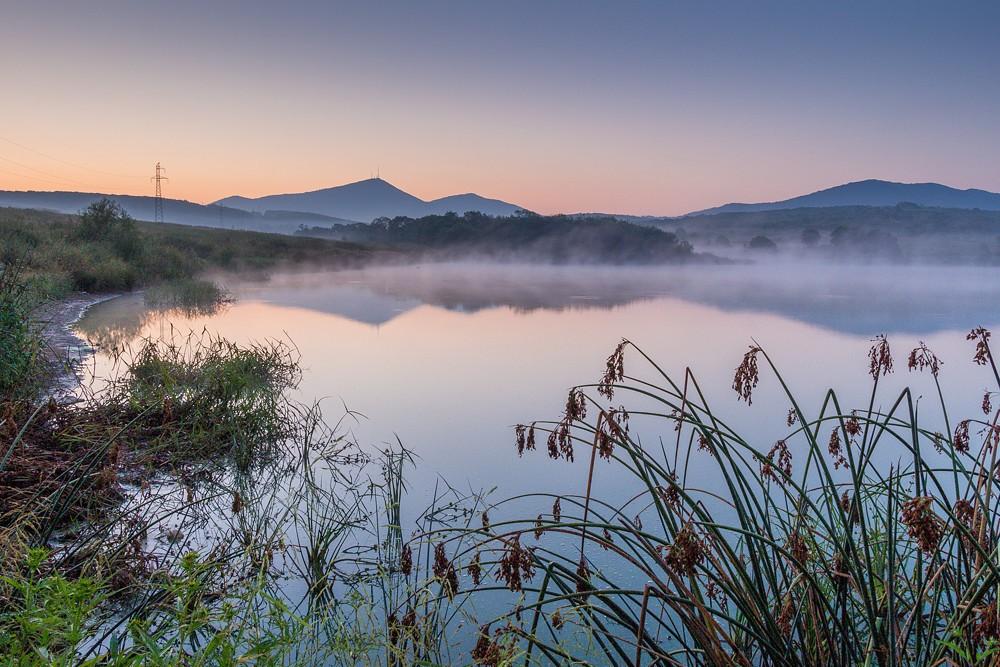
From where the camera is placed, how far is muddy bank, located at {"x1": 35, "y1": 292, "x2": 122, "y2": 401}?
19.1 ft

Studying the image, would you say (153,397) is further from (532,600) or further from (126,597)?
(532,600)

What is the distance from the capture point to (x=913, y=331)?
14203mm

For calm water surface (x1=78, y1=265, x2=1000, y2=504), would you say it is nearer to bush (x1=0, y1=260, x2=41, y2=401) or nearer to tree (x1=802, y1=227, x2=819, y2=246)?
bush (x1=0, y1=260, x2=41, y2=401)

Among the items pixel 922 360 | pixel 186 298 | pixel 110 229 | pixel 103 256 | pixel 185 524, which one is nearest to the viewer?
pixel 922 360

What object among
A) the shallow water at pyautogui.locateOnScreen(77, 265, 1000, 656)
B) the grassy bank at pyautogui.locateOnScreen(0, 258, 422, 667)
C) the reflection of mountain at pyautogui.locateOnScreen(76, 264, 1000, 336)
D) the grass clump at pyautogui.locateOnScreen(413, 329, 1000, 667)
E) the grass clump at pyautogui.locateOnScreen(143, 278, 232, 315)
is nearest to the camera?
the grass clump at pyautogui.locateOnScreen(413, 329, 1000, 667)

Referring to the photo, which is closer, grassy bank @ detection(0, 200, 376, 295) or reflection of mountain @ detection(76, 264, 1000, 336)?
grassy bank @ detection(0, 200, 376, 295)

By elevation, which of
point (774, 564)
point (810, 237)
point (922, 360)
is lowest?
point (774, 564)

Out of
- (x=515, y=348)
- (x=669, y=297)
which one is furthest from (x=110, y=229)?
(x=669, y=297)

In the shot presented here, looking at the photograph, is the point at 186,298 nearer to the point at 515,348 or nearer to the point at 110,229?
the point at 110,229

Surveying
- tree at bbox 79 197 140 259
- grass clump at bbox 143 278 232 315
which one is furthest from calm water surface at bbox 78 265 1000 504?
tree at bbox 79 197 140 259

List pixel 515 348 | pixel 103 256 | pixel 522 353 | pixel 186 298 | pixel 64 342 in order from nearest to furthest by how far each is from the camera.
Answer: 1. pixel 64 342
2. pixel 522 353
3. pixel 515 348
4. pixel 186 298
5. pixel 103 256

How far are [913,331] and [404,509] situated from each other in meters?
13.8

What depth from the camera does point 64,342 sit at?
838 centimetres

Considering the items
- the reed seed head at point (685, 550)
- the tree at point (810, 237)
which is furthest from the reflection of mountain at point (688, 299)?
the tree at point (810, 237)
